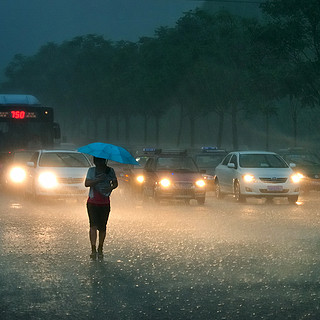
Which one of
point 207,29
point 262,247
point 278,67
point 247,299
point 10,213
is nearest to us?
point 247,299

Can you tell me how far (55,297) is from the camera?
846cm

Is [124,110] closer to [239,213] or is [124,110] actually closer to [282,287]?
[239,213]

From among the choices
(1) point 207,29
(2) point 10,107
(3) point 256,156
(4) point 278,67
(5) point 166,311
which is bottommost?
(5) point 166,311

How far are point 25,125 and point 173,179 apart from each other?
28.4 ft

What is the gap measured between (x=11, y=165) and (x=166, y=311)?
69.4 ft

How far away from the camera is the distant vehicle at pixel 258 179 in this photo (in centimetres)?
2367

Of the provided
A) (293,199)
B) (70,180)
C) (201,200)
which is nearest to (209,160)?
(293,199)

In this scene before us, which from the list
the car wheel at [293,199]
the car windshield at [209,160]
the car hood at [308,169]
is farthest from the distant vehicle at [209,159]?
the car wheel at [293,199]

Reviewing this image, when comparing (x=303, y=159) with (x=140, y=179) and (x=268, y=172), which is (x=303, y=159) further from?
(x=140, y=179)

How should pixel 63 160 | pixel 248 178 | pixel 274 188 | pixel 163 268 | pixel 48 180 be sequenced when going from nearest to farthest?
1. pixel 163 268
2. pixel 48 180
3. pixel 274 188
4. pixel 248 178
5. pixel 63 160

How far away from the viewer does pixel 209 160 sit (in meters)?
30.4

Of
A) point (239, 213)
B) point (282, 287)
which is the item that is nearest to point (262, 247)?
point (282, 287)

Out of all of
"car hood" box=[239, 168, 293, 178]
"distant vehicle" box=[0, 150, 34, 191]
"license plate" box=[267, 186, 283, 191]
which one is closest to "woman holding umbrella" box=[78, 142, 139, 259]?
"license plate" box=[267, 186, 283, 191]

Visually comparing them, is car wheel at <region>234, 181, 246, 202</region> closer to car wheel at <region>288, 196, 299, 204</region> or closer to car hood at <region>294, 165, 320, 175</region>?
car wheel at <region>288, 196, 299, 204</region>
